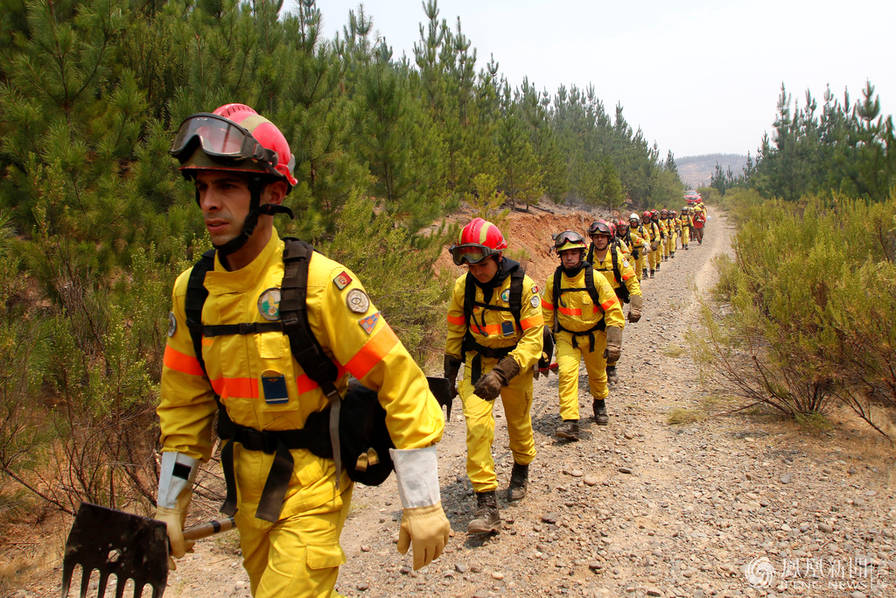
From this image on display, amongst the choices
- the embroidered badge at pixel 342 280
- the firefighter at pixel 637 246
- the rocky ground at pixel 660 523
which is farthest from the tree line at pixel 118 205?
the firefighter at pixel 637 246

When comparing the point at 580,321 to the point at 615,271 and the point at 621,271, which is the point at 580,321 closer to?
the point at 621,271

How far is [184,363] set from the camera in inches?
84.1

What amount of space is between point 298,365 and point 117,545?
82cm

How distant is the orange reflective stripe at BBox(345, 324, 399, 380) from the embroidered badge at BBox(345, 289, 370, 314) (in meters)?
0.10

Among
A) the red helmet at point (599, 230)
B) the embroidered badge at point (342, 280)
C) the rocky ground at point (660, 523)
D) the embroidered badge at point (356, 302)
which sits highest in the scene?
the red helmet at point (599, 230)

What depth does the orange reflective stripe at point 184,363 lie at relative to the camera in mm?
2135

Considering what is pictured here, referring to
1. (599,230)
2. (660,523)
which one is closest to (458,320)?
(660,523)

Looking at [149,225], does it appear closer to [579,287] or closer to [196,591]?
[196,591]

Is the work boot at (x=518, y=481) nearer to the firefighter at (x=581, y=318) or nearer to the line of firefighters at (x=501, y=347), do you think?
the line of firefighters at (x=501, y=347)

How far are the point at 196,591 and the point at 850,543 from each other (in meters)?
4.25

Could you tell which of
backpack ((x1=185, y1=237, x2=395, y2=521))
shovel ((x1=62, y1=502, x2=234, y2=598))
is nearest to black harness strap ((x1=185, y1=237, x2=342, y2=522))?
backpack ((x1=185, y1=237, x2=395, y2=521))

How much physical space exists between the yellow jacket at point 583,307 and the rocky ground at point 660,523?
1.19 meters

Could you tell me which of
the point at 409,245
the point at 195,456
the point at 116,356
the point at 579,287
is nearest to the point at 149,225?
the point at 116,356

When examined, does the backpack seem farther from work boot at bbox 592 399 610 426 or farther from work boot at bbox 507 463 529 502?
work boot at bbox 592 399 610 426
